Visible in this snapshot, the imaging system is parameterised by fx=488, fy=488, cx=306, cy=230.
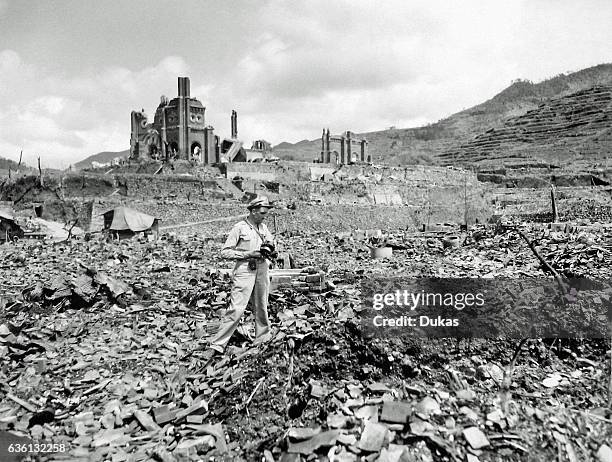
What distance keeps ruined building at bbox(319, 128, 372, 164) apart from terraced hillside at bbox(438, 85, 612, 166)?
12460mm

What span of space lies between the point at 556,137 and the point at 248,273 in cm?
6191

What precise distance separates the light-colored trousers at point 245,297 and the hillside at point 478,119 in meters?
69.3

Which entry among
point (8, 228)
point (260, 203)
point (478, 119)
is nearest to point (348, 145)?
point (8, 228)

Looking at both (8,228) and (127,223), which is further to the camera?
(127,223)

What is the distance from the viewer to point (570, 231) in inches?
570

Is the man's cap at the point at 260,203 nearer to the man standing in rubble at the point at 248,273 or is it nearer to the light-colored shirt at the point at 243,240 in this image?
the man standing in rubble at the point at 248,273

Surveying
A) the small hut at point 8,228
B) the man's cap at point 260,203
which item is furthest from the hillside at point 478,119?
the man's cap at point 260,203

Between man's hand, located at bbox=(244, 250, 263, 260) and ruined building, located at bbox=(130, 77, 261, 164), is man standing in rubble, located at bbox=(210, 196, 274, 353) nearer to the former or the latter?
man's hand, located at bbox=(244, 250, 263, 260)

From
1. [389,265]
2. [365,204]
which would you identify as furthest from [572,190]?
[389,265]

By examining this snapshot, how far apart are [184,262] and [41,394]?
276 inches

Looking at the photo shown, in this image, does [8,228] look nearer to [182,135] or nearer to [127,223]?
[127,223]

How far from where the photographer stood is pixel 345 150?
4709 centimetres

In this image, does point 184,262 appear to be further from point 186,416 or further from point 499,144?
point 499,144

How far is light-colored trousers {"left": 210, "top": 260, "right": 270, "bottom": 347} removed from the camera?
462 centimetres
